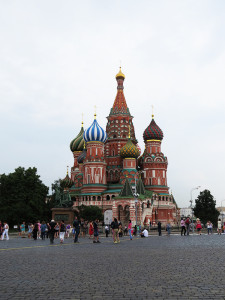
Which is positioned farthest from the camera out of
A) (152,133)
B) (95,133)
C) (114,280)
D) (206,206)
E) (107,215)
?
(206,206)

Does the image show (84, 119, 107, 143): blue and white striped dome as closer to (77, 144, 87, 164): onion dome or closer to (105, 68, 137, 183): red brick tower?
(105, 68, 137, 183): red brick tower

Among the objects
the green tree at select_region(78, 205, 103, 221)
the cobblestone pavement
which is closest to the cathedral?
the green tree at select_region(78, 205, 103, 221)

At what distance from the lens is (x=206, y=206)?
87.7 metres

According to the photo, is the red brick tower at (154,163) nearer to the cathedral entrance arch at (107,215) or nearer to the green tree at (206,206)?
the cathedral entrance arch at (107,215)

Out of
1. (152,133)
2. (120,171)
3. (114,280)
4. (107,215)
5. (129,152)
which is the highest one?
(152,133)

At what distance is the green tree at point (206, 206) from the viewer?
280 feet

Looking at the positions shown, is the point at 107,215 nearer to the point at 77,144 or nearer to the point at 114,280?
the point at 77,144

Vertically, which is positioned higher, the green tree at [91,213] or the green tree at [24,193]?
the green tree at [24,193]

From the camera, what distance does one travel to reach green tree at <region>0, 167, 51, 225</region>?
2404 inches

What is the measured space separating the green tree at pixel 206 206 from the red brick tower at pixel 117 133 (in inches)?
934

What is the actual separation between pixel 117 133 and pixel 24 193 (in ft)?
76.3

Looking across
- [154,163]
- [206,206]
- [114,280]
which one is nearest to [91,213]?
[154,163]

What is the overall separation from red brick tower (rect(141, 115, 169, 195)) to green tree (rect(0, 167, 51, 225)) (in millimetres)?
20608

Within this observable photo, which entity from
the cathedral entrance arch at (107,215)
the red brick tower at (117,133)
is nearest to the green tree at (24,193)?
the cathedral entrance arch at (107,215)
